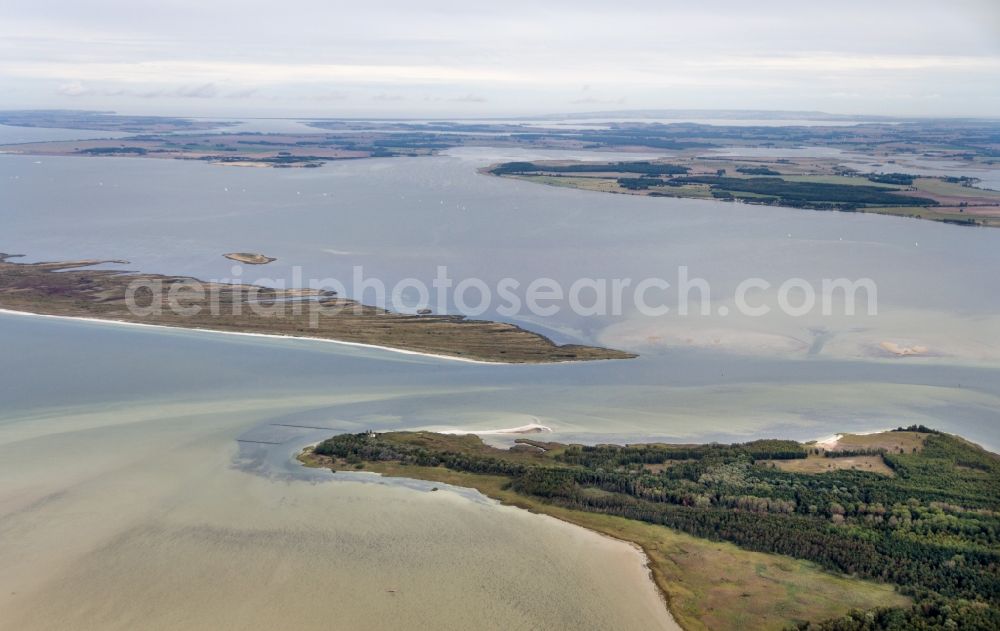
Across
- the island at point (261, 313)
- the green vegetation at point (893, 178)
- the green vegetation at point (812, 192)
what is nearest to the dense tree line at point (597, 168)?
the green vegetation at point (812, 192)

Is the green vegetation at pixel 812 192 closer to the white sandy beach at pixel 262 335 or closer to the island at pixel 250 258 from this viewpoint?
the island at pixel 250 258

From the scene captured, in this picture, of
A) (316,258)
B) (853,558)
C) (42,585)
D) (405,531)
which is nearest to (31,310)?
(316,258)

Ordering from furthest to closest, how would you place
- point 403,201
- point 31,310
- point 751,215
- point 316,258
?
point 403,201 → point 751,215 → point 316,258 → point 31,310

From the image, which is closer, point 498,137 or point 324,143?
point 324,143

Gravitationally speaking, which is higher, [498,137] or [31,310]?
[498,137]

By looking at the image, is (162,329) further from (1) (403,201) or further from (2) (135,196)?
(2) (135,196)

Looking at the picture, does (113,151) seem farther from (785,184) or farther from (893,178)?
(893,178)

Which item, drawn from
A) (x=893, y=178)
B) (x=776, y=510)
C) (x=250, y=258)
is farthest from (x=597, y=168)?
(x=776, y=510)
